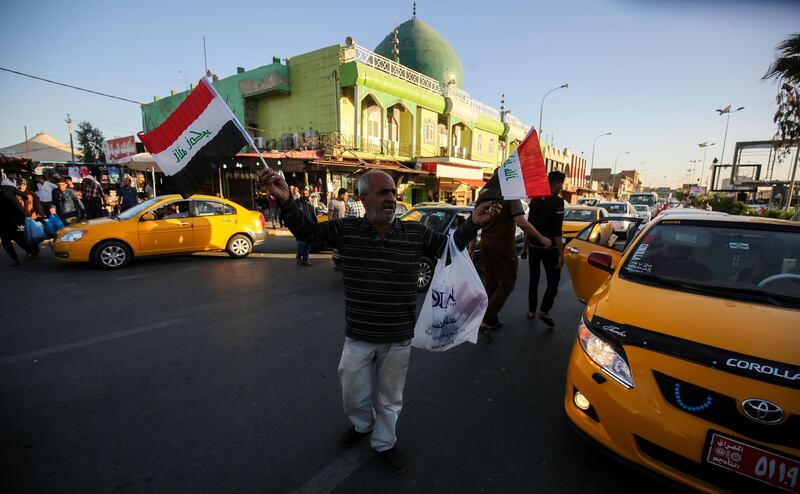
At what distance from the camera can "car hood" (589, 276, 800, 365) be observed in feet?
6.21

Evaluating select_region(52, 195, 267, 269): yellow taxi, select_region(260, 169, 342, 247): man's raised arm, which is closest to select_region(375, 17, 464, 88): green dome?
select_region(52, 195, 267, 269): yellow taxi

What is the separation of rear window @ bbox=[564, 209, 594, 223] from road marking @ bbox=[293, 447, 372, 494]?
1080 cm

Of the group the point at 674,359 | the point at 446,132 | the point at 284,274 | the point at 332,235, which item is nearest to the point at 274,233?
the point at 284,274

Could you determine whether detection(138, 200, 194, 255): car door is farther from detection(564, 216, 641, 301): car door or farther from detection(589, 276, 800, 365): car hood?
detection(589, 276, 800, 365): car hood

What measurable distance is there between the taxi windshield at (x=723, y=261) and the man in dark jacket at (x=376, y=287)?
1871 mm

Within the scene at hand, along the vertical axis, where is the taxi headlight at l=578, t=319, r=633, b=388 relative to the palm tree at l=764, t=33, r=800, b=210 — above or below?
below

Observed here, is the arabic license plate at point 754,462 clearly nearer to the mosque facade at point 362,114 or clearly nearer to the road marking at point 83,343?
the road marking at point 83,343

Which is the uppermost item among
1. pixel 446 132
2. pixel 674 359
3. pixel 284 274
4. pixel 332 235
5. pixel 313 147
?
pixel 446 132

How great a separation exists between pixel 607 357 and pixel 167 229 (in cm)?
887

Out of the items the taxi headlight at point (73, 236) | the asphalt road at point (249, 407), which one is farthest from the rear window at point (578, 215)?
the taxi headlight at point (73, 236)

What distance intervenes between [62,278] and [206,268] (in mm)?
2386

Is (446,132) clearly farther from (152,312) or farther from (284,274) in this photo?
(152,312)

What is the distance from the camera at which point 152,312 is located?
5.14 metres

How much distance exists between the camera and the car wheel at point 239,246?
9.26m
